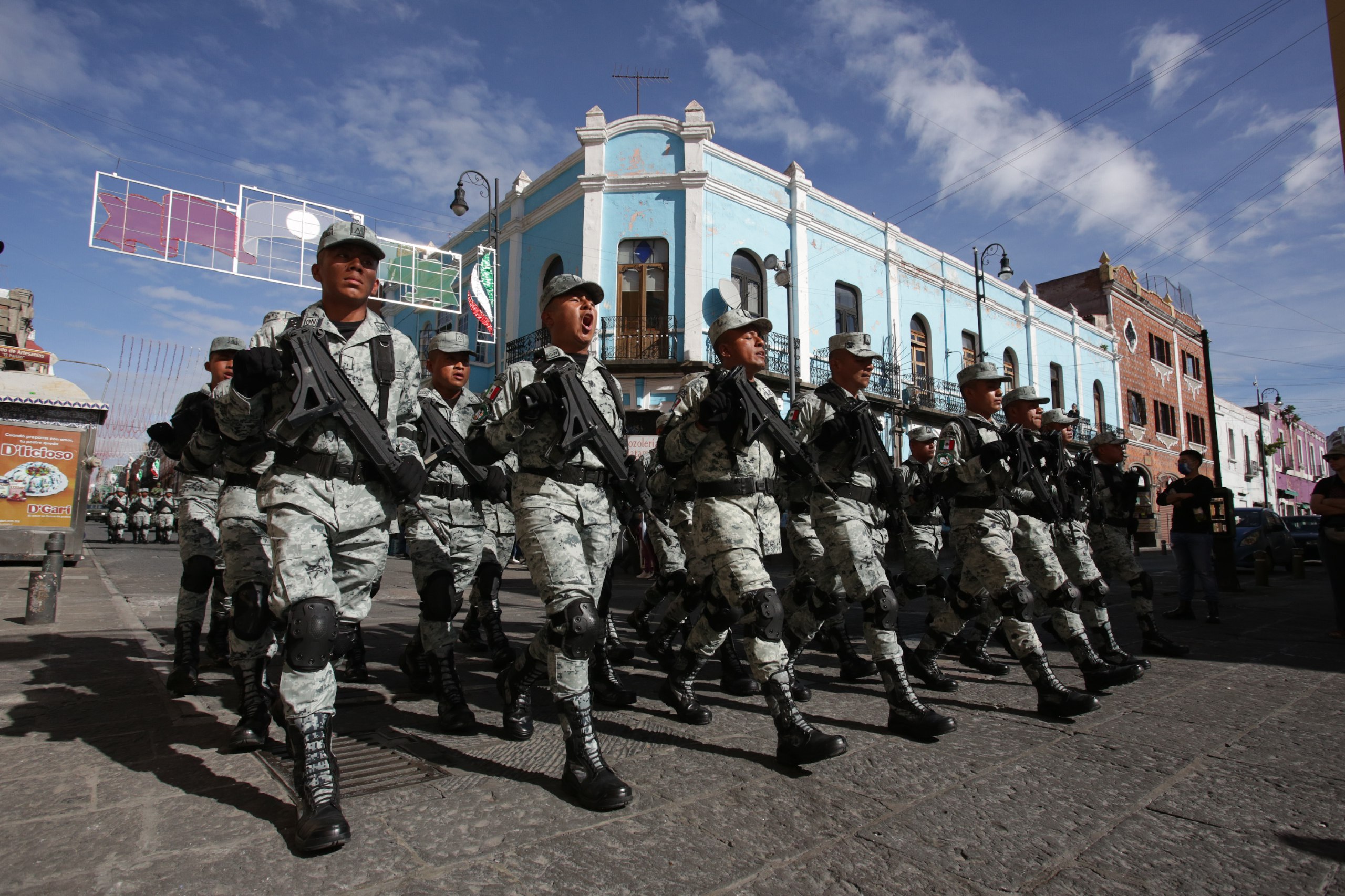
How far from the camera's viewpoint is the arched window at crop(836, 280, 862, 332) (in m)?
21.1

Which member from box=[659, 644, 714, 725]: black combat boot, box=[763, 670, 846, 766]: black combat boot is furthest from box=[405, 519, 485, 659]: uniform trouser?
box=[763, 670, 846, 766]: black combat boot

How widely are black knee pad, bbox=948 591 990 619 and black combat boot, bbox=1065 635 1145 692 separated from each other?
55 centimetres

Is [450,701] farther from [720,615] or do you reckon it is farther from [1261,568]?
[1261,568]

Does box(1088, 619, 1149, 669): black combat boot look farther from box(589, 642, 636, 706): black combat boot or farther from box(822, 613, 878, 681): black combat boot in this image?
box(589, 642, 636, 706): black combat boot

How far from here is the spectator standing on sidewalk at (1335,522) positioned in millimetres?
6852

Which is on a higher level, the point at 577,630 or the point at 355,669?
the point at 577,630

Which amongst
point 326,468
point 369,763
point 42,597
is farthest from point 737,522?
point 42,597

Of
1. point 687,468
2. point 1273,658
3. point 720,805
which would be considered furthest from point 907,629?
point 720,805

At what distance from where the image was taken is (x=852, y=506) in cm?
410

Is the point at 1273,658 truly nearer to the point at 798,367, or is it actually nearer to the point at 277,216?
the point at 798,367

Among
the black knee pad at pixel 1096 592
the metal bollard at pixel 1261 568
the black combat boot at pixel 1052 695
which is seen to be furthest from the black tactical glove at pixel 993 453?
the metal bollard at pixel 1261 568

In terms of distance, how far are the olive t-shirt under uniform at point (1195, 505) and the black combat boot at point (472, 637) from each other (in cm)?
709

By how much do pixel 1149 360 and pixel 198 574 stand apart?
131 ft

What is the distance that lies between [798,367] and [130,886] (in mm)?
18107
